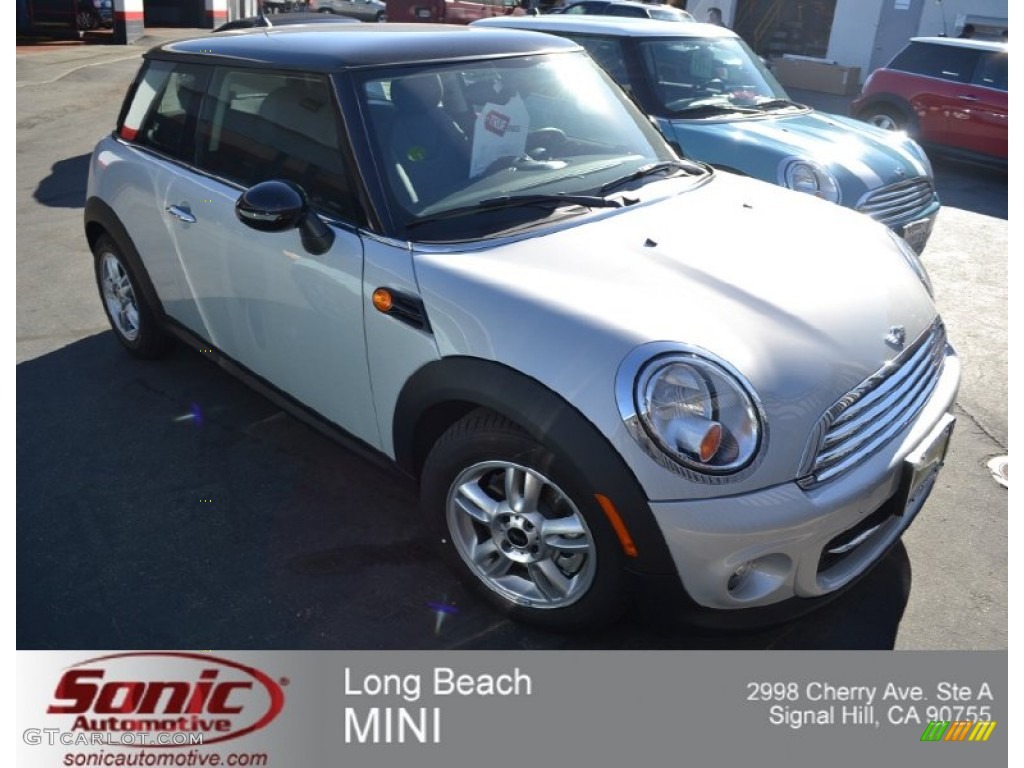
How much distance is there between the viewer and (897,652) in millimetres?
2664

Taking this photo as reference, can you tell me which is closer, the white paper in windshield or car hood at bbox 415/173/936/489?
car hood at bbox 415/173/936/489

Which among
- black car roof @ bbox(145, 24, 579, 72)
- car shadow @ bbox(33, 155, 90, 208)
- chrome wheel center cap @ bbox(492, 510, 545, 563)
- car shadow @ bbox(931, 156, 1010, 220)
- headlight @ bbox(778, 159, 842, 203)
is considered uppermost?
black car roof @ bbox(145, 24, 579, 72)

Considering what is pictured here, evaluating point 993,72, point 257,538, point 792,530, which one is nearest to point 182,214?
point 257,538

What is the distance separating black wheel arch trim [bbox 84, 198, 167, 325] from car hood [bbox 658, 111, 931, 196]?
337cm

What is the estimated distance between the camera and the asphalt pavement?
2.75 meters

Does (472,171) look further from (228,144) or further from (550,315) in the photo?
(228,144)

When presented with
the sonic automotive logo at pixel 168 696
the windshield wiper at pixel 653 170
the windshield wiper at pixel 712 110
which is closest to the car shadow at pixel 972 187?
the windshield wiper at pixel 712 110

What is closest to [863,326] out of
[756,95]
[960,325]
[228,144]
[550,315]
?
[550,315]

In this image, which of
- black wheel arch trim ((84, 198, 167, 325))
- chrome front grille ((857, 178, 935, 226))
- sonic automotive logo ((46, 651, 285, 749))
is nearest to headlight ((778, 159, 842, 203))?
chrome front grille ((857, 178, 935, 226))

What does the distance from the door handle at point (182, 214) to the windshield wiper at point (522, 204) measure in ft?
4.28

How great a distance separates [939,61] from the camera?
10445 millimetres

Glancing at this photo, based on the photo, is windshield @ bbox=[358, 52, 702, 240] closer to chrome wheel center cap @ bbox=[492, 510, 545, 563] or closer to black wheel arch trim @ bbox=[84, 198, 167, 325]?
chrome wheel center cap @ bbox=[492, 510, 545, 563]

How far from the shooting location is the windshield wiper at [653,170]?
10.5 feet

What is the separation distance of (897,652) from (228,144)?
122 inches
